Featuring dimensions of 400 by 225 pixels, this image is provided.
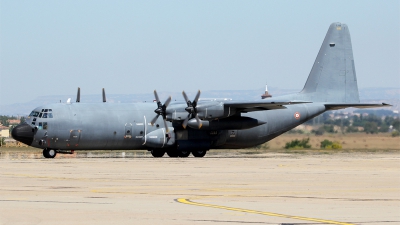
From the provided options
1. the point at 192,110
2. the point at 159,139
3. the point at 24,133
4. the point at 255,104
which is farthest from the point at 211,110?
the point at 24,133

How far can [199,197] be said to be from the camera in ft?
57.2

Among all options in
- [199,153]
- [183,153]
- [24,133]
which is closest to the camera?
[24,133]

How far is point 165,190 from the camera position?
19438 millimetres

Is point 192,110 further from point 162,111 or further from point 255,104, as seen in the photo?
point 255,104

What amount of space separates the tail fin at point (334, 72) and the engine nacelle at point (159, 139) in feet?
32.2

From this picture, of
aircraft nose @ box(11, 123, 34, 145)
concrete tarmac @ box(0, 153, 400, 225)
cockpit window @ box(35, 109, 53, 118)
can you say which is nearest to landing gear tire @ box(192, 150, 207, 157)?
cockpit window @ box(35, 109, 53, 118)

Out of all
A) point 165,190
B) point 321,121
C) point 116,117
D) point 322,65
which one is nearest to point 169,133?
point 116,117

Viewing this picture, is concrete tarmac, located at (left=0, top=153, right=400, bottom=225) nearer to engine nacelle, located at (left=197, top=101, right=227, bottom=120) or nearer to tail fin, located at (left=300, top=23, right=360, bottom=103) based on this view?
engine nacelle, located at (left=197, top=101, right=227, bottom=120)

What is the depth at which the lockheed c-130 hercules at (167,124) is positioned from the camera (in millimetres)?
40969

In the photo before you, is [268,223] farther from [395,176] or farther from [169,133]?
[169,133]

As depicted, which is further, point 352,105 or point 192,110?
point 352,105

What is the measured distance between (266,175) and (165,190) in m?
7.23

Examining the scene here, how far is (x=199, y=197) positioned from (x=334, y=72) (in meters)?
32.2

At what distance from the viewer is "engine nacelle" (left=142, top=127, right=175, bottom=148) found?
42.5 metres
